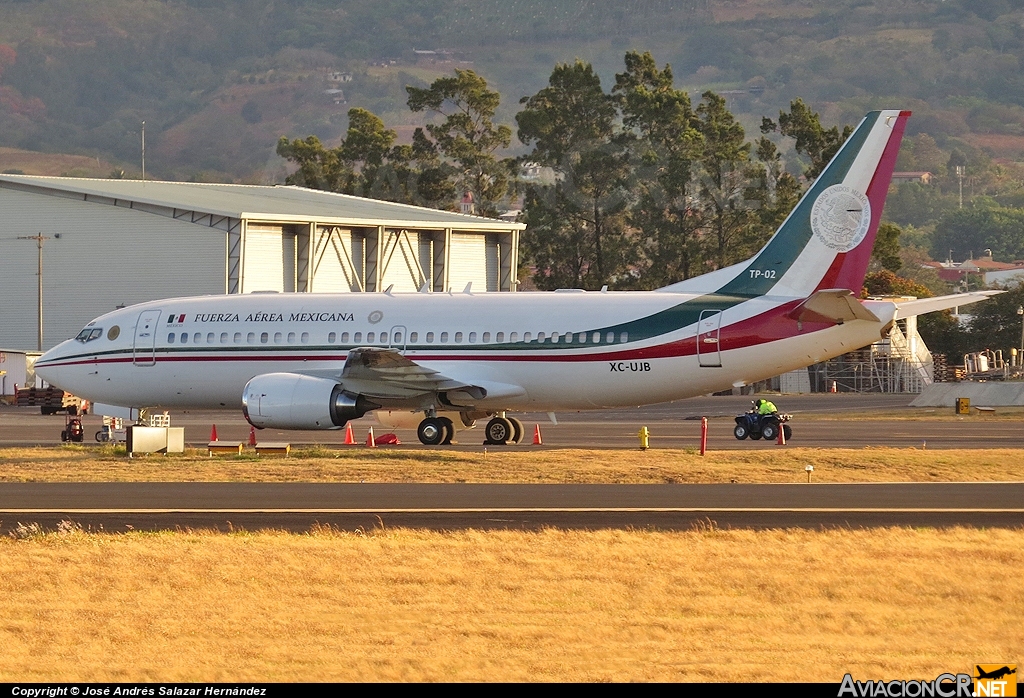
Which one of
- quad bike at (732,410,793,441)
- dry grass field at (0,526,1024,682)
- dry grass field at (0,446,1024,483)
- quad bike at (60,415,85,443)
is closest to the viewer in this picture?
dry grass field at (0,526,1024,682)

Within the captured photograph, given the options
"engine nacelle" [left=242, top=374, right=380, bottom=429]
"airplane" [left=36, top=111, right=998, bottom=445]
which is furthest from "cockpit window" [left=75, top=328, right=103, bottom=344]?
"engine nacelle" [left=242, top=374, right=380, bottom=429]

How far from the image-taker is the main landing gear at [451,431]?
3369cm

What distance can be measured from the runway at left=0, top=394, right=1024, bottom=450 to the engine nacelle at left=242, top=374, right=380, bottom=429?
216 cm

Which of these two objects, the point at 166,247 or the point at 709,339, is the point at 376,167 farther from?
the point at 709,339

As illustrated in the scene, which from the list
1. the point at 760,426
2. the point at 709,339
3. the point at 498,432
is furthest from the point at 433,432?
the point at 760,426

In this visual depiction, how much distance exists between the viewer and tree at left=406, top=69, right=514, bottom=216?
99.2 metres

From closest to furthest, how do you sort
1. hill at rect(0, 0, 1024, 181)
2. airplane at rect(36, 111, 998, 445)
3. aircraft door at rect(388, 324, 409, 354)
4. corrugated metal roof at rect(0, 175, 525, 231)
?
1. airplane at rect(36, 111, 998, 445)
2. aircraft door at rect(388, 324, 409, 354)
3. hill at rect(0, 0, 1024, 181)
4. corrugated metal roof at rect(0, 175, 525, 231)

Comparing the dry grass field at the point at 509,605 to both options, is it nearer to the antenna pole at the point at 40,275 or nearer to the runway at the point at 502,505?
the runway at the point at 502,505

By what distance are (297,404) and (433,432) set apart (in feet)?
11.3

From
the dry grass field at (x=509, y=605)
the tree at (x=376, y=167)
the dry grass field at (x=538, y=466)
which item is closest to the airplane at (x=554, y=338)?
the dry grass field at (x=538, y=466)

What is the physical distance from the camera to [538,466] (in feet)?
86.8

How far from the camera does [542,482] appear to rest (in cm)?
2459

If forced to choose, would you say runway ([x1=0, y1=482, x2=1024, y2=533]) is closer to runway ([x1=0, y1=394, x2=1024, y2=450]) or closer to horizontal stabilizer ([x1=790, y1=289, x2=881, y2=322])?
Answer: horizontal stabilizer ([x1=790, y1=289, x2=881, y2=322])

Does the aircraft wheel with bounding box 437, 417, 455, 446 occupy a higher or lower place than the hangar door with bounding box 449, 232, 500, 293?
lower
